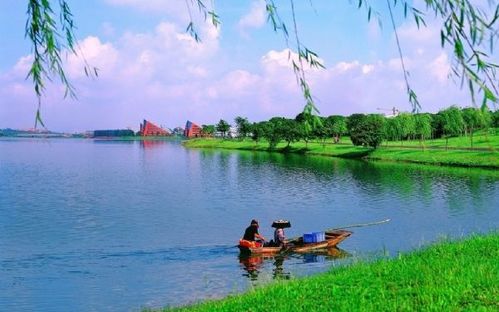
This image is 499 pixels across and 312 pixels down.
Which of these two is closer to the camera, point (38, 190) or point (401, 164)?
point (38, 190)

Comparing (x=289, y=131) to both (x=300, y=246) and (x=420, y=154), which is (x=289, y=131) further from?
(x=300, y=246)

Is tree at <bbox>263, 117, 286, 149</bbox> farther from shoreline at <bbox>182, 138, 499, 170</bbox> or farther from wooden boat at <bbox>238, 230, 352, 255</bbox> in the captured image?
wooden boat at <bbox>238, 230, 352, 255</bbox>

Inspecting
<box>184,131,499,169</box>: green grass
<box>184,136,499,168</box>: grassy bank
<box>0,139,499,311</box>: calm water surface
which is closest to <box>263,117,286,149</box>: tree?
<box>184,136,499,168</box>: grassy bank

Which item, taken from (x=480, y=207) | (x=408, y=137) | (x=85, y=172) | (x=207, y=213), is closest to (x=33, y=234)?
(x=207, y=213)

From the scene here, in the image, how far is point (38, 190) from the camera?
52656 millimetres

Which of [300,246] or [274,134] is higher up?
[274,134]

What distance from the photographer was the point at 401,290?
11078 millimetres

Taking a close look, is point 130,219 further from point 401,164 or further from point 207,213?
point 401,164

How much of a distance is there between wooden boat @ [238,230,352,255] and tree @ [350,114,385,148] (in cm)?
7507

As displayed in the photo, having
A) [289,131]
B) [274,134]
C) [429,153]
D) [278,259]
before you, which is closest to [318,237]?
[278,259]

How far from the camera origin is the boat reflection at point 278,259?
23.8 metres

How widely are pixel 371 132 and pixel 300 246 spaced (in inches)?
3073

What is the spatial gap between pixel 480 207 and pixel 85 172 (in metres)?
53.2

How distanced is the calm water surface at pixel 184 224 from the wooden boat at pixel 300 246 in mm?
474
